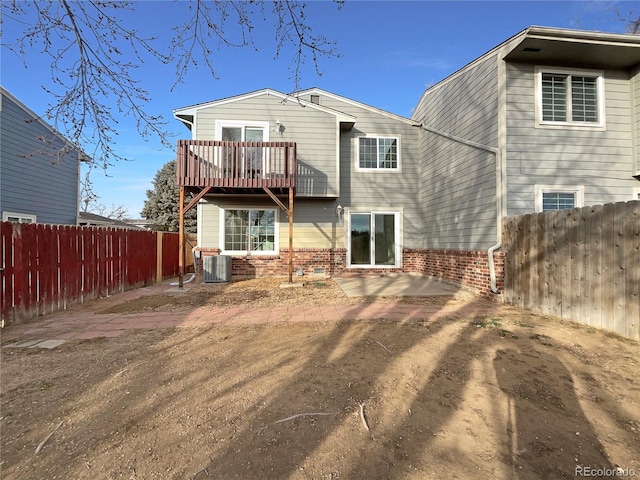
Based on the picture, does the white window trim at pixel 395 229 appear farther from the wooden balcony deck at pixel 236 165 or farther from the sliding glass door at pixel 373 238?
the wooden balcony deck at pixel 236 165

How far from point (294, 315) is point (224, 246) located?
571 centimetres

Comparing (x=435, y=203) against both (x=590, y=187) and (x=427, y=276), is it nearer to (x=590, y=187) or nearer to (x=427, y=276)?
(x=427, y=276)

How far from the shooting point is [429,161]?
1027 cm

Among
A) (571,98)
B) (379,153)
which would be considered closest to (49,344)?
(379,153)

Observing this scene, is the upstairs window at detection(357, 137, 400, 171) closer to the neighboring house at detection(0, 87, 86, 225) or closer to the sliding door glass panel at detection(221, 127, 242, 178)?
the sliding door glass panel at detection(221, 127, 242, 178)

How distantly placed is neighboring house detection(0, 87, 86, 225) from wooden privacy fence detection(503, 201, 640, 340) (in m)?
12.4

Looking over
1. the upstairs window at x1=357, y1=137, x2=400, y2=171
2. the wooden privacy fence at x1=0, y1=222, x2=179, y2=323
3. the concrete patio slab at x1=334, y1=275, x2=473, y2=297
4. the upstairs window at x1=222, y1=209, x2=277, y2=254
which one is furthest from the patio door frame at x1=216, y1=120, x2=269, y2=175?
the concrete patio slab at x1=334, y1=275, x2=473, y2=297

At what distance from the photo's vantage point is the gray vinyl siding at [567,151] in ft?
22.2

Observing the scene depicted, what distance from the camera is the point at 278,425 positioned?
2230 mm

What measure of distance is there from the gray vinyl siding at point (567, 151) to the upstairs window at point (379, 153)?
4603 mm

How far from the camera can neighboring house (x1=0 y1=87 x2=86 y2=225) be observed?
9680 mm

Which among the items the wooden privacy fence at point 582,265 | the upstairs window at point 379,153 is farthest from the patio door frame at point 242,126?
the wooden privacy fence at point 582,265

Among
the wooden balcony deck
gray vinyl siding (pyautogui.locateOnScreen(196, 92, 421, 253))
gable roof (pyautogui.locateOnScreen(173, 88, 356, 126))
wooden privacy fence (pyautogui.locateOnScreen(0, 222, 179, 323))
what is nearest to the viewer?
wooden privacy fence (pyautogui.locateOnScreen(0, 222, 179, 323))
